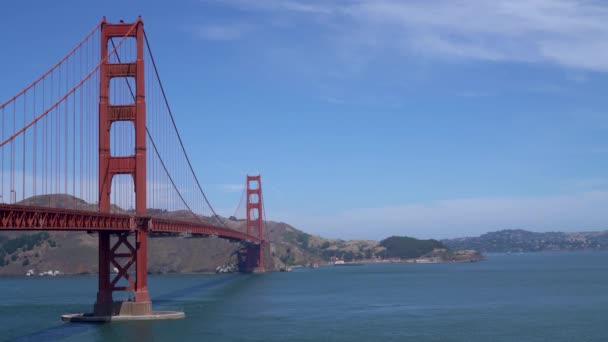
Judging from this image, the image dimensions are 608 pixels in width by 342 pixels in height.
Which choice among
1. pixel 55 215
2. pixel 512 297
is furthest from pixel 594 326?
pixel 55 215

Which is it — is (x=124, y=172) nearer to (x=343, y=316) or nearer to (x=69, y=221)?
(x=69, y=221)

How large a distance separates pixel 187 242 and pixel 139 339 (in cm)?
8592

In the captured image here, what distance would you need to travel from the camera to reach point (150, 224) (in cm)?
3622

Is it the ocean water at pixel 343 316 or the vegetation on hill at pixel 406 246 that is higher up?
the vegetation on hill at pixel 406 246

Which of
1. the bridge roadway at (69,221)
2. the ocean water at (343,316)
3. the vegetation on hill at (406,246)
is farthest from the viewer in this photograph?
the vegetation on hill at (406,246)

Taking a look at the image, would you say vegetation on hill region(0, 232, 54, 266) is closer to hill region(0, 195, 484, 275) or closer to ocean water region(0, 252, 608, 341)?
hill region(0, 195, 484, 275)

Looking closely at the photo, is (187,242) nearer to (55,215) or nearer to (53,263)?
(53,263)

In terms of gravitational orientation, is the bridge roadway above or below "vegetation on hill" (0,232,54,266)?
below

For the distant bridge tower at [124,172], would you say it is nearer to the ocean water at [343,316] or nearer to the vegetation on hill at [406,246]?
the ocean water at [343,316]

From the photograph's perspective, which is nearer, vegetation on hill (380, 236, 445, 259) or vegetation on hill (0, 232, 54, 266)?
vegetation on hill (0, 232, 54, 266)

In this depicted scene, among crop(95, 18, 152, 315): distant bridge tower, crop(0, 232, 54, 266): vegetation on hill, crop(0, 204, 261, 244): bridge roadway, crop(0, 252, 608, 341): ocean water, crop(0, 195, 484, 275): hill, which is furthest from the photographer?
crop(0, 232, 54, 266): vegetation on hill

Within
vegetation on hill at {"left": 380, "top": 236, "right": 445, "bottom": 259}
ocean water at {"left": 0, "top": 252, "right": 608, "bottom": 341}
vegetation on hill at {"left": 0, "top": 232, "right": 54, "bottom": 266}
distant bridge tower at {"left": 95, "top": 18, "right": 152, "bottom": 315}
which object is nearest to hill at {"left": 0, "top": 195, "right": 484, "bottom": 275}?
vegetation on hill at {"left": 0, "top": 232, "right": 54, "bottom": 266}

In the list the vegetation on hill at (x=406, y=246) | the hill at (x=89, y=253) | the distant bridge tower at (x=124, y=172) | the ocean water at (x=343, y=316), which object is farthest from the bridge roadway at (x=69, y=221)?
the vegetation on hill at (x=406, y=246)

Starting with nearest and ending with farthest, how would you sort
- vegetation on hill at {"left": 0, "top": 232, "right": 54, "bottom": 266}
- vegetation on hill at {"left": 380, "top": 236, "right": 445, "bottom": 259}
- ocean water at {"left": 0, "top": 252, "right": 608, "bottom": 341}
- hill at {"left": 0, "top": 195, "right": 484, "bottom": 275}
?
ocean water at {"left": 0, "top": 252, "right": 608, "bottom": 341}
hill at {"left": 0, "top": 195, "right": 484, "bottom": 275}
vegetation on hill at {"left": 0, "top": 232, "right": 54, "bottom": 266}
vegetation on hill at {"left": 380, "top": 236, "right": 445, "bottom": 259}
